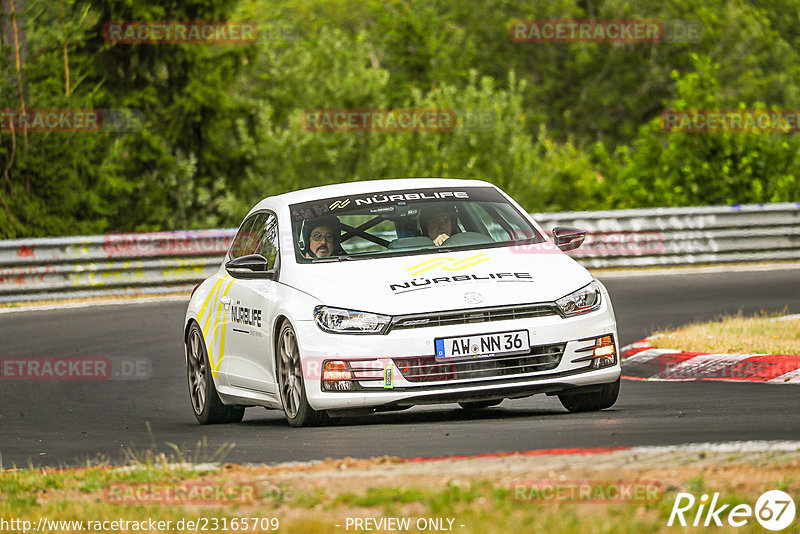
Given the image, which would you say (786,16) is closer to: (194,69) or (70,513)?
(194,69)

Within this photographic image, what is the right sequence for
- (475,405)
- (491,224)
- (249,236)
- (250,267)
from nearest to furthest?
(250,267)
(491,224)
(475,405)
(249,236)

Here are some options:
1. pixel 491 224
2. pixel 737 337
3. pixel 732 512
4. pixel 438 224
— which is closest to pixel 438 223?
pixel 438 224

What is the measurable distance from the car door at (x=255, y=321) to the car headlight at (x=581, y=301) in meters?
1.81

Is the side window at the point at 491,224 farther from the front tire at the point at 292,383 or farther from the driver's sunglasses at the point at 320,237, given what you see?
the front tire at the point at 292,383

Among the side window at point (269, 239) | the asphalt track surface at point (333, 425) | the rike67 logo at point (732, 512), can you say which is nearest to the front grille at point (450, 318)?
the asphalt track surface at point (333, 425)

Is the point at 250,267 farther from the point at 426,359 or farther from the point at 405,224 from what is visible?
the point at 426,359

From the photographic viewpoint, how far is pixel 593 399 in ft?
30.6

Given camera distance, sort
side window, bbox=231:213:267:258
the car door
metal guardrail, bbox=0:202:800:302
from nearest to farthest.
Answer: the car door, side window, bbox=231:213:267:258, metal guardrail, bbox=0:202:800:302

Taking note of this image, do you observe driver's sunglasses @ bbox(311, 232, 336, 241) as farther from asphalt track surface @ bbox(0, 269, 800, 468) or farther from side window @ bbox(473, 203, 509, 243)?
asphalt track surface @ bbox(0, 269, 800, 468)

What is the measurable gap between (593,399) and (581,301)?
806 mm

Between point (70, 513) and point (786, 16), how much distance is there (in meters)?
72.2

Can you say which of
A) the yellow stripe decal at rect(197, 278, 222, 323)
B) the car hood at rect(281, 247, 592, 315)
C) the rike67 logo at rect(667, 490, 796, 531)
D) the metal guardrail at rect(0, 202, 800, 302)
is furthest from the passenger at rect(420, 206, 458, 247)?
Result: the metal guardrail at rect(0, 202, 800, 302)

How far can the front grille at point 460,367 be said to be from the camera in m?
8.47

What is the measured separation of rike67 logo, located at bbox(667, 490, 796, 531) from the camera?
4949mm
